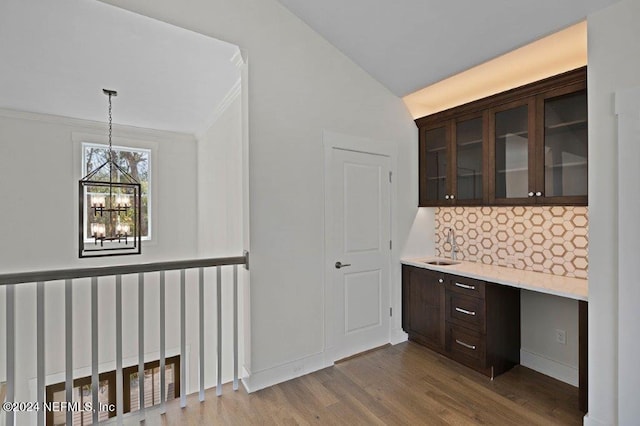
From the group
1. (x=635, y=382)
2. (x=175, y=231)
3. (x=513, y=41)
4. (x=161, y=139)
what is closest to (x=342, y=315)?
(x=635, y=382)

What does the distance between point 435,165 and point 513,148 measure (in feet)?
2.80

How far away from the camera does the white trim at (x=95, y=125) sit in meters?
3.90

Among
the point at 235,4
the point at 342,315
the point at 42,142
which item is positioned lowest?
the point at 342,315

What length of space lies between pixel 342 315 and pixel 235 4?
2.95 metres

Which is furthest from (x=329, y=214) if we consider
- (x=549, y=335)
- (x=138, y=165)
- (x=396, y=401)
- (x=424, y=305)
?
(x=138, y=165)

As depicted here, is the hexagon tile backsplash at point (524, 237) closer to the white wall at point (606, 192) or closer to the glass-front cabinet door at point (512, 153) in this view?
the glass-front cabinet door at point (512, 153)

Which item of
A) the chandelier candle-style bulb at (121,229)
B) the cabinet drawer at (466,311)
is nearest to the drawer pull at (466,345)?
the cabinet drawer at (466,311)

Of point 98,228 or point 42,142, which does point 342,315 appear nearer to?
point 98,228

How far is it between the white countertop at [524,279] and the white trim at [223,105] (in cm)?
270

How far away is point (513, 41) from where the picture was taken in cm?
244

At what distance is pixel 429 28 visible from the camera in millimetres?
2617

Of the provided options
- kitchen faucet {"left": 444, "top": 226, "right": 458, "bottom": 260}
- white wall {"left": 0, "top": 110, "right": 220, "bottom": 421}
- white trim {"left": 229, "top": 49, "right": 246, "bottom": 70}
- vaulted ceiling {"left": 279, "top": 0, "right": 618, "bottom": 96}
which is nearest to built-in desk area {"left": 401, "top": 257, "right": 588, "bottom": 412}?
kitchen faucet {"left": 444, "top": 226, "right": 458, "bottom": 260}

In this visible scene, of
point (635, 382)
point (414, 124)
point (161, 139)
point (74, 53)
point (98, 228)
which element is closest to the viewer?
point (635, 382)

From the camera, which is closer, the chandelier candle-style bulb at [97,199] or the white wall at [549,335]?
the white wall at [549,335]
